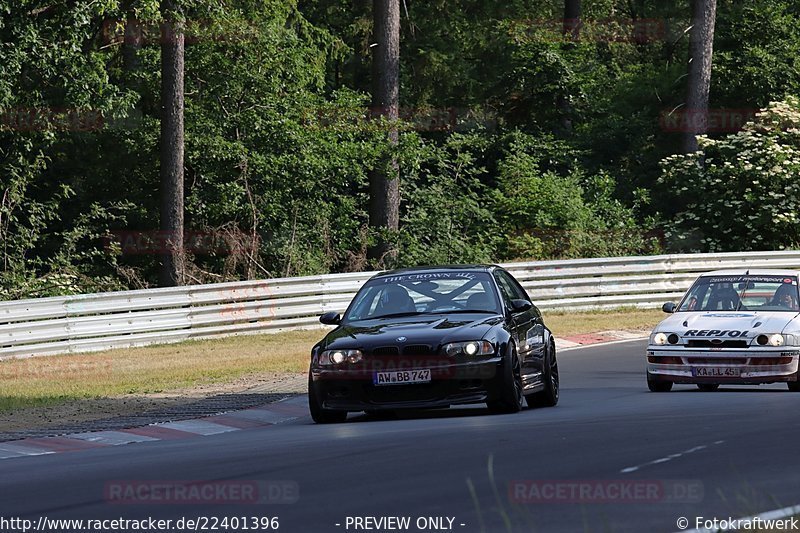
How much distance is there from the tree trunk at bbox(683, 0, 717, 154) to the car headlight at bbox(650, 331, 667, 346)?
23.2 m

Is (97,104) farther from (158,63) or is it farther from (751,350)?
(751,350)

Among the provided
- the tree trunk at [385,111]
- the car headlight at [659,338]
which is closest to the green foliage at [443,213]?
the tree trunk at [385,111]

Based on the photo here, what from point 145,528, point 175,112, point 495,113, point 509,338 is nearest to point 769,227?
point 495,113

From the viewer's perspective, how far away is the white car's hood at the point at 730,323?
1667cm

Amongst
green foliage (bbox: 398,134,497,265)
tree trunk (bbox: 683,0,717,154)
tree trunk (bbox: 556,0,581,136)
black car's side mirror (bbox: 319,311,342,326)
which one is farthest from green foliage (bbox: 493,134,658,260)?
black car's side mirror (bbox: 319,311,342,326)

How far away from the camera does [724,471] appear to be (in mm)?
9898

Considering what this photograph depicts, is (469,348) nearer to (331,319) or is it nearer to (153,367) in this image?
(331,319)

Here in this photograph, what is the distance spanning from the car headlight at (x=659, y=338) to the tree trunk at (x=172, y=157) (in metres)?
15.3

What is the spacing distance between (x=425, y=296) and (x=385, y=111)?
20305mm

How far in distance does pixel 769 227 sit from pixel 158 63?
1544 cm

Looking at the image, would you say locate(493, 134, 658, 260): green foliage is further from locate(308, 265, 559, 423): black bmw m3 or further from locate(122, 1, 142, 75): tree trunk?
locate(308, 265, 559, 423): black bmw m3

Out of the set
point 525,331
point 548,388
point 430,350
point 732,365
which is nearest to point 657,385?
point 732,365

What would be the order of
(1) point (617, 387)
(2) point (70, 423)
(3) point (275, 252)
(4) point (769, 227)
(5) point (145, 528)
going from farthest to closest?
(4) point (769, 227)
(3) point (275, 252)
(1) point (617, 387)
(2) point (70, 423)
(5) point (145, 528)

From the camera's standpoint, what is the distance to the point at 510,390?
46.9 feet
